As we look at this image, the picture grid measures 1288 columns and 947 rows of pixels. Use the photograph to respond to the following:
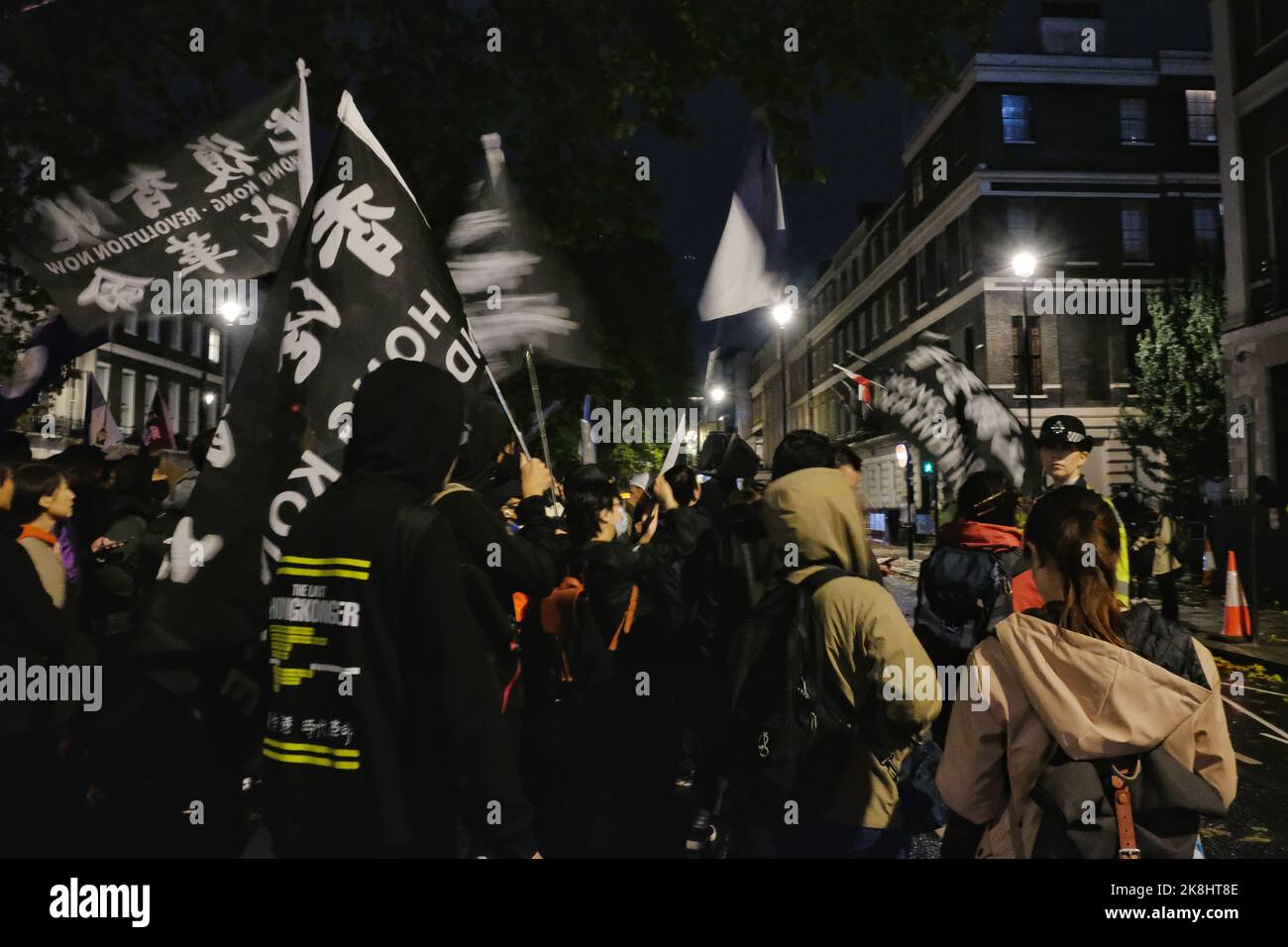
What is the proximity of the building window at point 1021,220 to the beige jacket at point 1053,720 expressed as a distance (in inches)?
1394

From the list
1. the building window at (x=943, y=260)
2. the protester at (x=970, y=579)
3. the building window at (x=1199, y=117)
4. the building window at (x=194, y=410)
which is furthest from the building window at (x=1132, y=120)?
the building window at (x=194, y=410)

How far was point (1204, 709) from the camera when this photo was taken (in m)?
2.23

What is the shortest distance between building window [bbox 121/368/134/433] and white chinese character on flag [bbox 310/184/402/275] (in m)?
47.8

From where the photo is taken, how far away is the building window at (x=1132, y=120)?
1364 inches

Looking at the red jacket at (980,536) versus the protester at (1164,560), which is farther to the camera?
the protester at (1164,560)

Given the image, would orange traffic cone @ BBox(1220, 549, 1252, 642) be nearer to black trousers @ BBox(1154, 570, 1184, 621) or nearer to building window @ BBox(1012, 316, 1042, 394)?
black trousers @ BBox(1154, 570, 1184, 621)

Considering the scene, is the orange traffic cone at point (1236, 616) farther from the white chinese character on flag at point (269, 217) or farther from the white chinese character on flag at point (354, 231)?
the white chinese character on flag at point (354, 231)

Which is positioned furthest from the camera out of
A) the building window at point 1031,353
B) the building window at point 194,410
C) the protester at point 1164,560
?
the building window at point 194,410

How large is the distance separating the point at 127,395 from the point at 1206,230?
45996mm

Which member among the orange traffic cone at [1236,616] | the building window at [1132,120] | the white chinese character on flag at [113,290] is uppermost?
the building window at [1132,120]

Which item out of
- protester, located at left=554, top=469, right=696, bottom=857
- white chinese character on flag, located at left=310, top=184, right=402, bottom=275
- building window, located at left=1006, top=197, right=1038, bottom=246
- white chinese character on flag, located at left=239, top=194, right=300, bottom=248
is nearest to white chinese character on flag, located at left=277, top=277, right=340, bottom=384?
white chinese character on flag, located at left=310, top=184, right=402, bottom=275

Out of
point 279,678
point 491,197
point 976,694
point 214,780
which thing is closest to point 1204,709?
point 976,694
